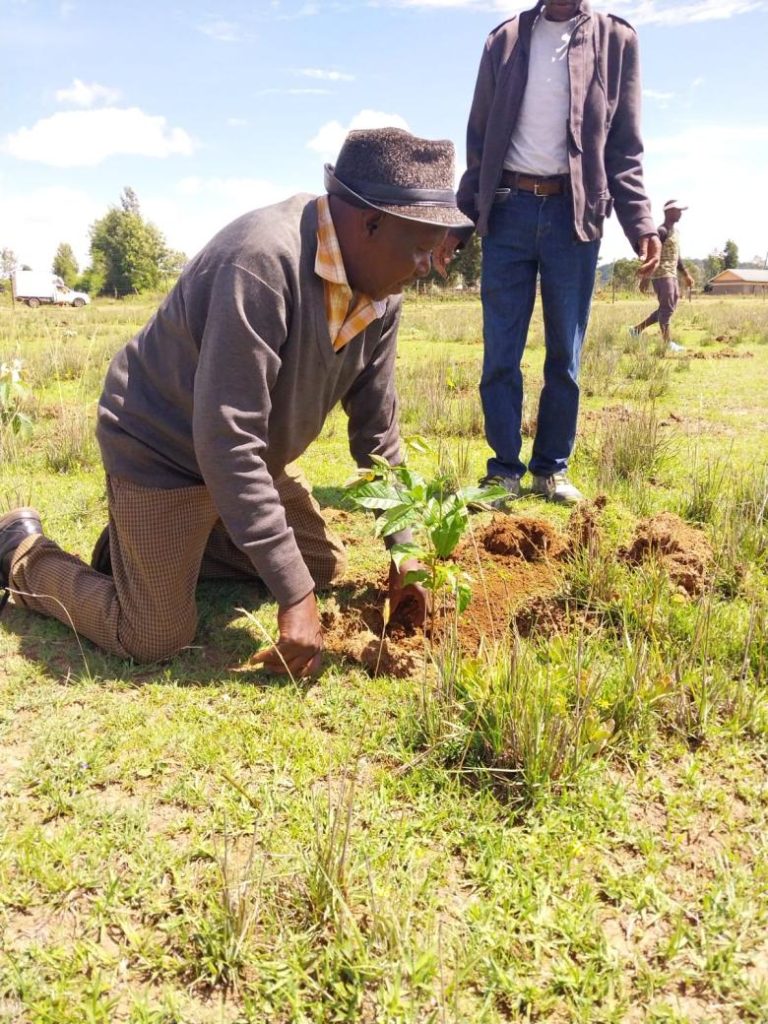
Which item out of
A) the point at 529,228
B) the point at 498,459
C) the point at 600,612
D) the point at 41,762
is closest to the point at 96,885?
the point at 41,762

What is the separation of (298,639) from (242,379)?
76 centimetres

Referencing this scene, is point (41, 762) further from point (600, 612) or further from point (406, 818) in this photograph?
point (600, 612)

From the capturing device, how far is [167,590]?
2.57 meters

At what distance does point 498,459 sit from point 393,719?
7.19 ft

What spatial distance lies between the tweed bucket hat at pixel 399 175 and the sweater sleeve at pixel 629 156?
7.32ft

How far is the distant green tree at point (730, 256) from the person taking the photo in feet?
269

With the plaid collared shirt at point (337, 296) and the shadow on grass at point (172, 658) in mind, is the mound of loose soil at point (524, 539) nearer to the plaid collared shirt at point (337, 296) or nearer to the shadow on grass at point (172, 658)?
the shadow on grass at point (172, 658)

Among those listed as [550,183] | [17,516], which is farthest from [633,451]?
[17,516]

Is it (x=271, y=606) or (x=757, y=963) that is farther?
(x=271, y=606)

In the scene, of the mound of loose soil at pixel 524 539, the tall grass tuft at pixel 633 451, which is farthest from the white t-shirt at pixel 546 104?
the mound of loose soil at pixel 524 539

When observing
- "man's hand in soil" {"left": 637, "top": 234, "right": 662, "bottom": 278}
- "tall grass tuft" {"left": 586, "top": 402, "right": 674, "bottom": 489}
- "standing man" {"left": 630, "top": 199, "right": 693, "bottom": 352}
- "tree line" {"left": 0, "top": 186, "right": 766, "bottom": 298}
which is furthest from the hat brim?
"tree line" {"left": 0, "top": 186, "right": 766, "bottom": 298}

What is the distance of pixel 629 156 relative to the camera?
3920 millimetres

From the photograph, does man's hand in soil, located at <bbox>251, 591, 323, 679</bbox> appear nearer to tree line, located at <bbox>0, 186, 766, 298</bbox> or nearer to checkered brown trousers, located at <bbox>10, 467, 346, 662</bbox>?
checkered brown trousers, located at <bbox>10, 467, 346, 662</bbox>

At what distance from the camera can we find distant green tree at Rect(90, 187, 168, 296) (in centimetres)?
5722
